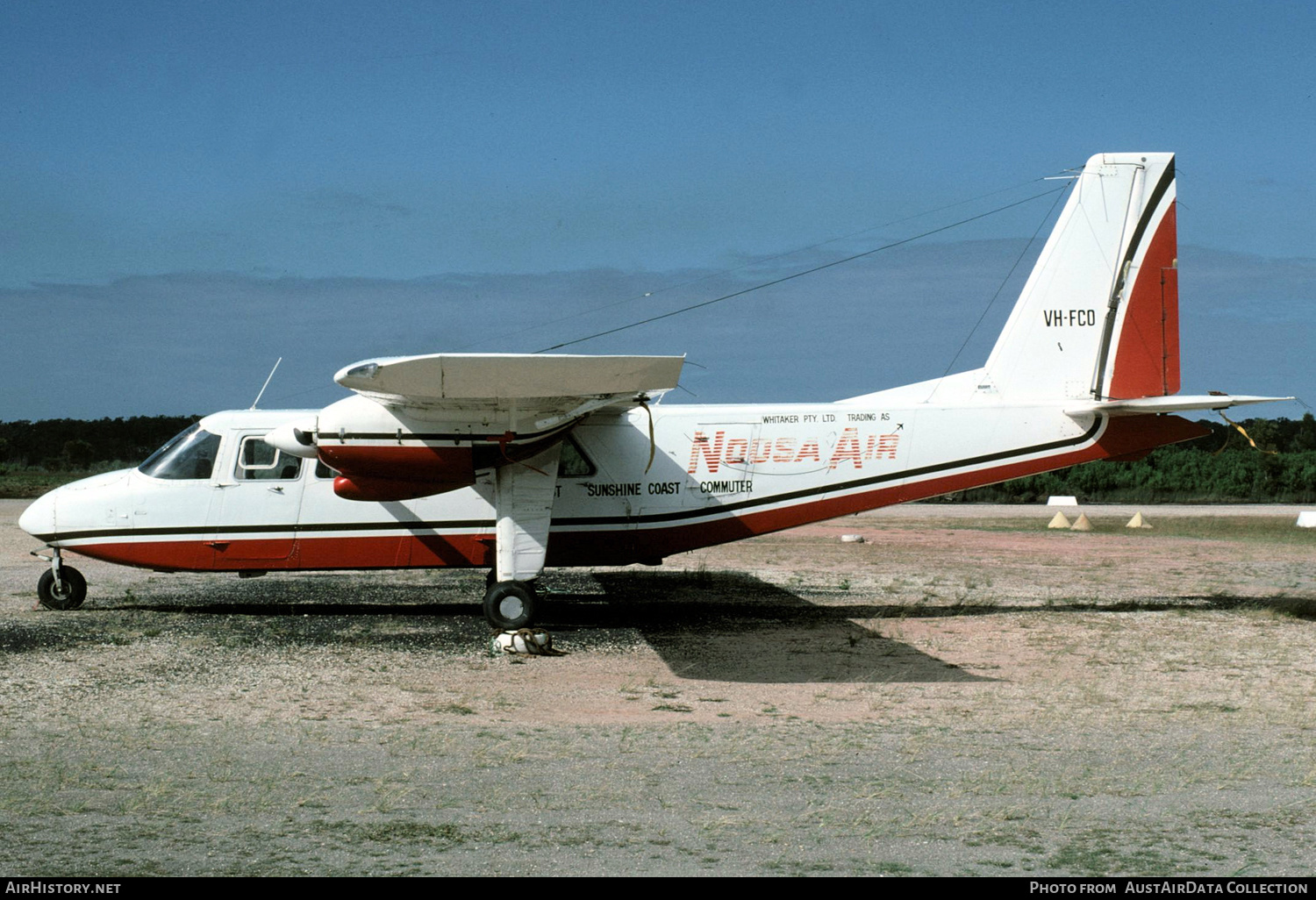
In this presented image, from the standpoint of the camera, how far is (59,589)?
13609 millimetres

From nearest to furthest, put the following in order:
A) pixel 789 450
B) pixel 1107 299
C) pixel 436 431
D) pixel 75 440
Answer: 1. pixel 436 431
2. pixel 789 450
3. pixel 1107 299
4. pixel 75 440

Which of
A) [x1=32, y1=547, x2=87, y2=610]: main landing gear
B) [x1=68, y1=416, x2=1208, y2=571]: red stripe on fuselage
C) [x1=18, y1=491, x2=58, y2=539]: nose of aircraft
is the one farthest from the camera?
[x1=32, y1=547, x2=87, y2=610]: main landing gear

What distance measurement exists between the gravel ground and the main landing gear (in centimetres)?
27

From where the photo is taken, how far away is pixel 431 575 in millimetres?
18891

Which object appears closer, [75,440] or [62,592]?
[62,592]

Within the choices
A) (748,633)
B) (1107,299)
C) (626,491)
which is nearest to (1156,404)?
(1107,299)

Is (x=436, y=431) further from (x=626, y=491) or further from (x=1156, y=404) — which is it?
(x=1156, y=404)

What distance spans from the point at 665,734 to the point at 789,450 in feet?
20.4

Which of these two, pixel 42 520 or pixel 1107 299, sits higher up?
pixel 1107 299

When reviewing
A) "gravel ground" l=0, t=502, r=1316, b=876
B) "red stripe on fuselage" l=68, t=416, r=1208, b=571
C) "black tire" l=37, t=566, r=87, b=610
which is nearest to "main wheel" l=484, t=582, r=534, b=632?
"gravel ground" l=0, t=502, r=1316, b=876

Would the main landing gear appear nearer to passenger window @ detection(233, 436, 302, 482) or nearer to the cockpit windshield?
the cockpit windshield

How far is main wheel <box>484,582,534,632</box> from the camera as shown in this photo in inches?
463

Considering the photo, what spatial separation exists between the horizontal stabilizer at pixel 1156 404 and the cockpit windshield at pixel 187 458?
33.6 feet
